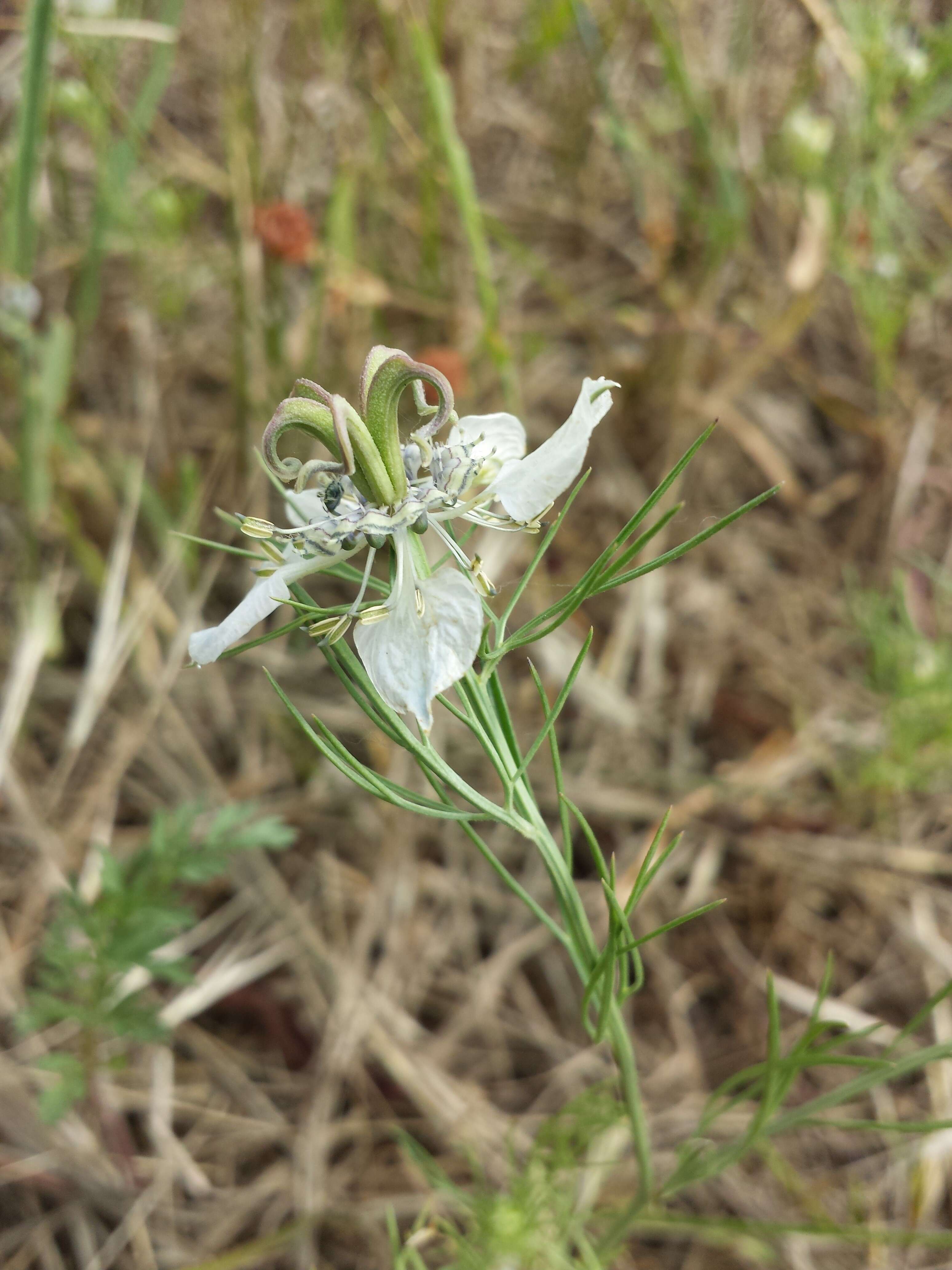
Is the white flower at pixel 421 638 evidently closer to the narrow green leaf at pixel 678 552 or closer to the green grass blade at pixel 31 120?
the narrow green leaf at pixel 678 552

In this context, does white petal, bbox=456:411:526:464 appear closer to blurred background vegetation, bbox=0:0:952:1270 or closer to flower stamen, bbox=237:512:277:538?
flower stamen, bbox=237:512:277:538

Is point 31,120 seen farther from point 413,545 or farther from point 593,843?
point 593,843

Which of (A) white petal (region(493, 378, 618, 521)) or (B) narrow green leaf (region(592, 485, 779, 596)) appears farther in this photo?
(A) white petal (region(493, 378, 618, 521))

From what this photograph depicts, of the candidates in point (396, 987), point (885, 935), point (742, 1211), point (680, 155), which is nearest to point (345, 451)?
point (396, 987)

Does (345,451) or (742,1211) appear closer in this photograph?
(345,451)

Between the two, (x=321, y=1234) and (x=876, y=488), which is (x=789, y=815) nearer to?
(x=876, y=488)

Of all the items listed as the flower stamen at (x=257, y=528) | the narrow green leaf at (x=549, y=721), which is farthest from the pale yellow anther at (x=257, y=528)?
the narrow green leaf at (x=549, y=721)

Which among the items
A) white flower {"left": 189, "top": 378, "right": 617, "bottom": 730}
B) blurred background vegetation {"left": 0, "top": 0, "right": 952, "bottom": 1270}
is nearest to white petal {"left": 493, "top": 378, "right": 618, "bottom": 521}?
white flower {"left": 189, "top": 378, "right": 617, "bottom": 730}

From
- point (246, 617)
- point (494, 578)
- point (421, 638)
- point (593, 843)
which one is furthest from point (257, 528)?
point (494, 578)
